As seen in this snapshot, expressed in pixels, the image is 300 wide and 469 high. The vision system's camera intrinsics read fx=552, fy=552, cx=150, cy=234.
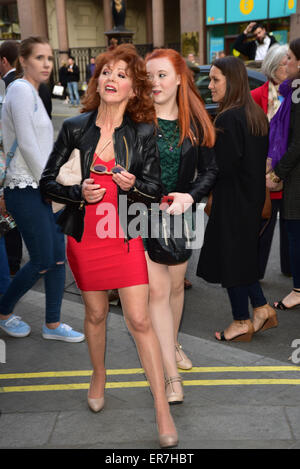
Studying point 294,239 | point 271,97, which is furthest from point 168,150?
point 271,97

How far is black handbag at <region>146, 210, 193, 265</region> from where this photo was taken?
2916mm

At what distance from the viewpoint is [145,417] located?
10.2ft

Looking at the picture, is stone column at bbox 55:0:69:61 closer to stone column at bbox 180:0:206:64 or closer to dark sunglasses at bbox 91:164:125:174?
stone column at bbox 180:0:206:64

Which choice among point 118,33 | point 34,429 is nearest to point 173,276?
point 34,429

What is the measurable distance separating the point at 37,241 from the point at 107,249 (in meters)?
1.17

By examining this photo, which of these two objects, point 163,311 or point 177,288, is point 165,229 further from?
point 177,288

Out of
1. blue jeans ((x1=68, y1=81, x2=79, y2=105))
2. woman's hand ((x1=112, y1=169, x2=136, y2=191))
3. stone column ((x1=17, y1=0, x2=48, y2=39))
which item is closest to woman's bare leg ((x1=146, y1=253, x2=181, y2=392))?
woman's hand ((x1=112, y1=169, x2=136, y2=191))

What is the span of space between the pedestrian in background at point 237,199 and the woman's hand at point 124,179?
1324 millimetres

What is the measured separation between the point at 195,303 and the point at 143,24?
36.2 meters

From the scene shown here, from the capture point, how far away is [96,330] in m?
3.08

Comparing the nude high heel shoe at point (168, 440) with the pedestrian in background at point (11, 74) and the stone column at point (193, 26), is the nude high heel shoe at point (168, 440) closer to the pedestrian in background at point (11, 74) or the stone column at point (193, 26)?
the pedestrian in background at point (11, 74)

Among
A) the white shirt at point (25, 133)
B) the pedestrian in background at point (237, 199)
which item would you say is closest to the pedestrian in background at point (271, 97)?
the pedestrian in background at point (237, 199)

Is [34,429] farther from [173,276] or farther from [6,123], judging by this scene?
[6,123]

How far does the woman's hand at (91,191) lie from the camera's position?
2.63m
